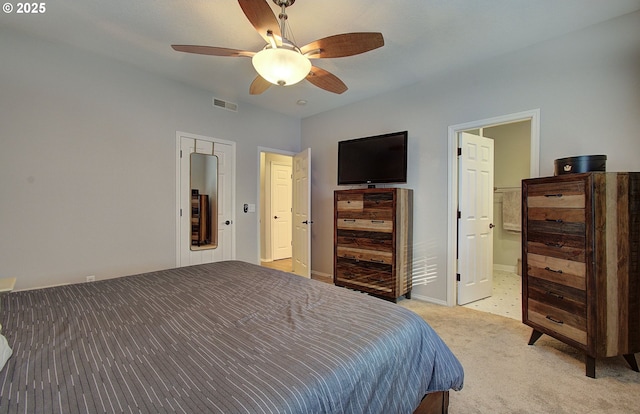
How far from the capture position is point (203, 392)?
783 mm

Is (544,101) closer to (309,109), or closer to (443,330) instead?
(443,330)

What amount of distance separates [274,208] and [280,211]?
6.9 inches

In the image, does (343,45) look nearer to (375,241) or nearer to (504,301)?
(375,241)

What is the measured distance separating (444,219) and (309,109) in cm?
262

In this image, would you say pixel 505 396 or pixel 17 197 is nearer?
pixel 505 396

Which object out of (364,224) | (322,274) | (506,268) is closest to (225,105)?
(364,224)

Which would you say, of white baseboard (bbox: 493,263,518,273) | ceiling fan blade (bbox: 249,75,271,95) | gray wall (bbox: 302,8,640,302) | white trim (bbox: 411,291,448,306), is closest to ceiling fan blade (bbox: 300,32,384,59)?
ceiling fan blade (bbox: 249,75,271,95)

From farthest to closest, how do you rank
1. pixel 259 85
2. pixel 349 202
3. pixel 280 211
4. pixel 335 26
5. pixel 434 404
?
pixel 280 211, pixel 349 202, pixel 259 85, pixel 335 26, pixel 434 404

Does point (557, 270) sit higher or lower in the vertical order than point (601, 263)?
lower

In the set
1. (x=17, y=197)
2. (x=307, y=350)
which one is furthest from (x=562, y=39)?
(x=17, y=197)

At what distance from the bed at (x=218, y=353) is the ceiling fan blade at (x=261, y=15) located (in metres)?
1.63

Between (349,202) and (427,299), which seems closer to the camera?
(427,299)

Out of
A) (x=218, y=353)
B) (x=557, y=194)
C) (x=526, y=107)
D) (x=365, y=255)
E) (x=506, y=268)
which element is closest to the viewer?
(x=218, y=353)

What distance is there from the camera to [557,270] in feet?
6.97
